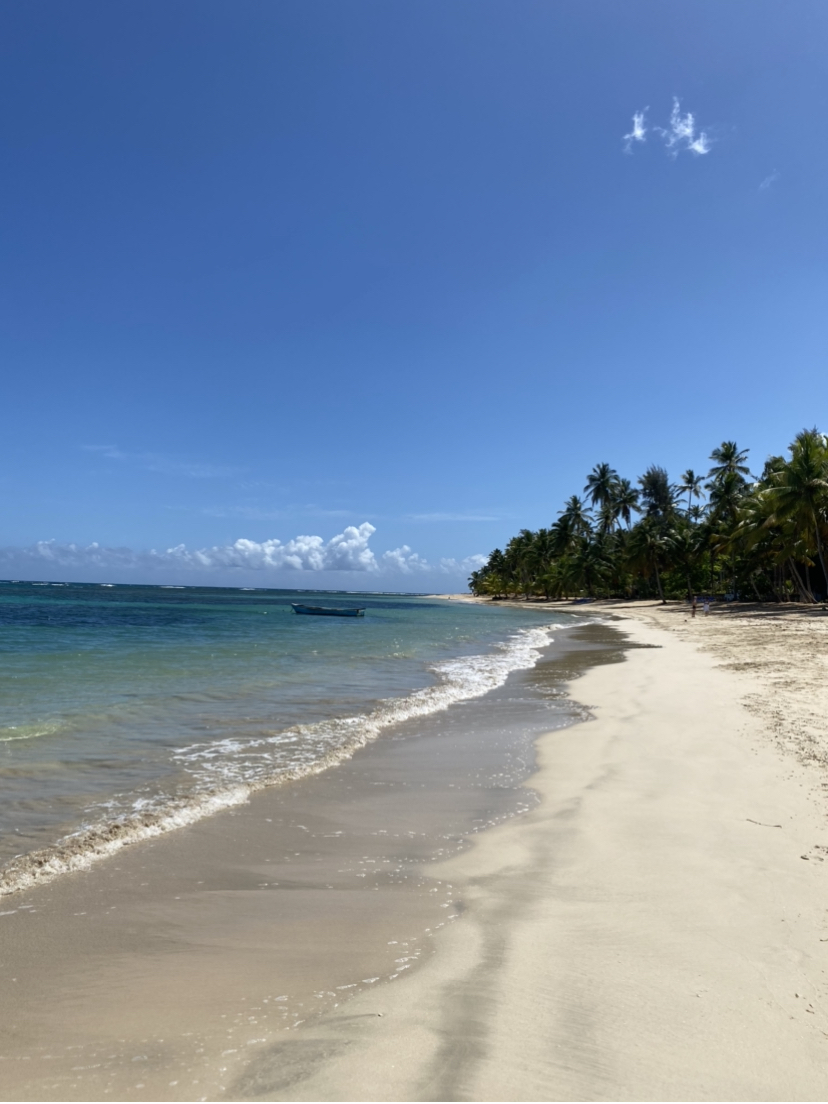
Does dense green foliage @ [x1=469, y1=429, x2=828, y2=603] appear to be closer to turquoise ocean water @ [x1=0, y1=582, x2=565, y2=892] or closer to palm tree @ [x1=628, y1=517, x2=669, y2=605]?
palm tree @ [x1=628, y1=517, x2=669, y2=605]

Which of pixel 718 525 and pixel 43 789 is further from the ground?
pixel 718 525

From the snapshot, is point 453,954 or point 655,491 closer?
point 453,954

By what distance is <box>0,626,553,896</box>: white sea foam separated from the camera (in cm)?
468

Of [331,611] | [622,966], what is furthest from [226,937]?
[331,611]

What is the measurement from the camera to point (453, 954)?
11.0ft

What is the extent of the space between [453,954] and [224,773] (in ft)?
14.5

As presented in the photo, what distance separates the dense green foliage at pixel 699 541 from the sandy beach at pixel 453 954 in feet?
132

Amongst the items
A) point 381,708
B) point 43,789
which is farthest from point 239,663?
point 43,789

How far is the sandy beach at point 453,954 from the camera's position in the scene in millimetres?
2467

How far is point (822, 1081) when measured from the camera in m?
2.39

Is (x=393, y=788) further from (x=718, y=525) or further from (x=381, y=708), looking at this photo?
(x=718, y=525)

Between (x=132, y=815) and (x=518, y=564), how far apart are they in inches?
4395

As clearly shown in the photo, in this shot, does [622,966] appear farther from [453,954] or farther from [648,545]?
[648,545]

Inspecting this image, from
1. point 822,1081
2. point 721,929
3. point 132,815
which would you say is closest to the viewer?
point 822,1081
